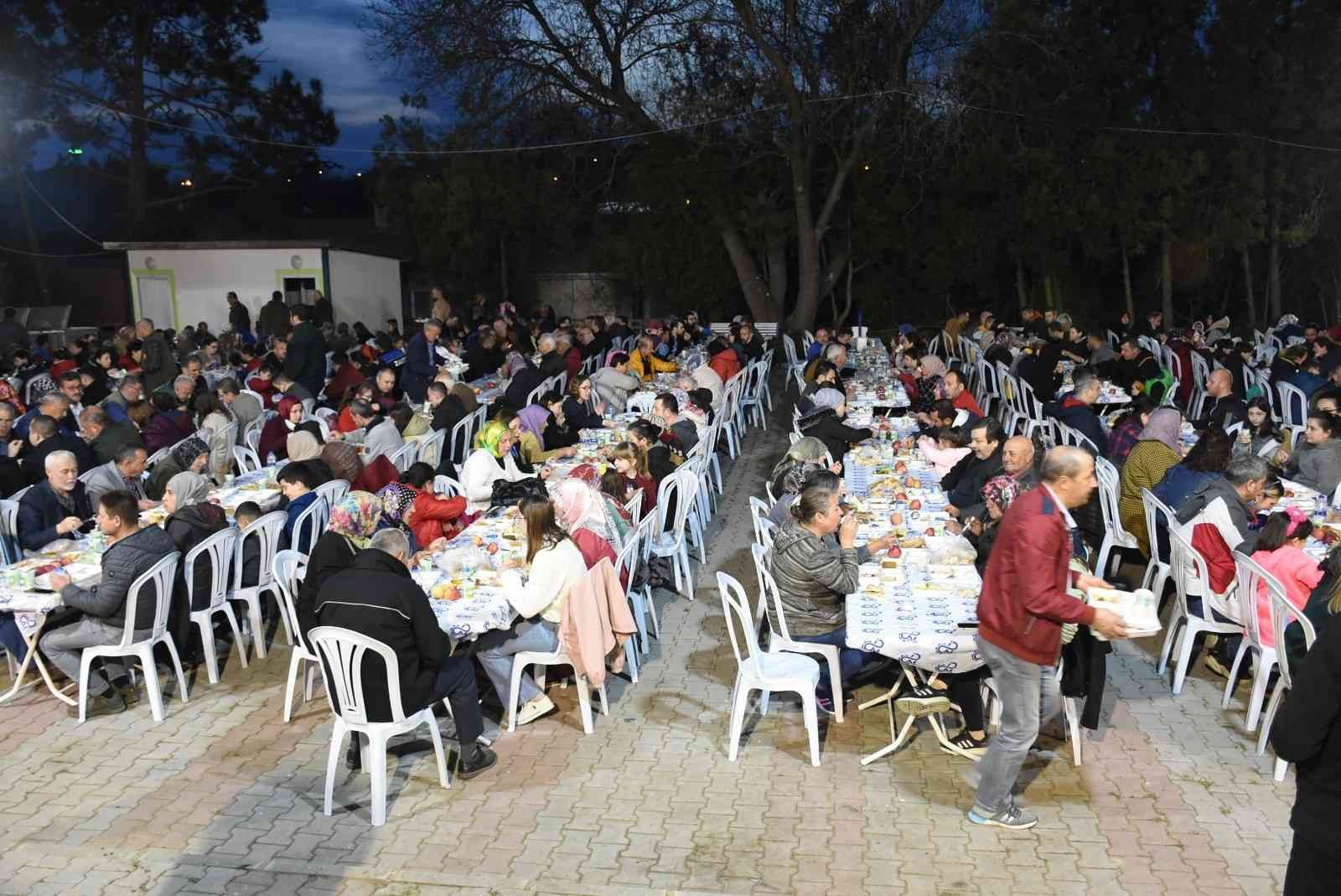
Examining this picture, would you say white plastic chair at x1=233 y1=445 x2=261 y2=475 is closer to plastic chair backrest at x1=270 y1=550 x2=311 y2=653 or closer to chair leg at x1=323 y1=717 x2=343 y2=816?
plastic chair backrest at x1=270 y1=550 x2=311 y2=653

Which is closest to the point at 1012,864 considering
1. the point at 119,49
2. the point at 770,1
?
the point at 770,1

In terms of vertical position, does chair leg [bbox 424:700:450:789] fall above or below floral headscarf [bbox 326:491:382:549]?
below

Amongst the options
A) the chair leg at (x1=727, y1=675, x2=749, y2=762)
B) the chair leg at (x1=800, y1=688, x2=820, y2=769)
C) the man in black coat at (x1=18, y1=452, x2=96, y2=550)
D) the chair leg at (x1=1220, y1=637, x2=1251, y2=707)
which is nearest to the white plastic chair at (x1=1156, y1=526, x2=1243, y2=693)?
the chair leg at (x1=1220, y1=637, x2=1251, y2=707)

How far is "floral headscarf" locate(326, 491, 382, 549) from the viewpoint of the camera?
226 inches

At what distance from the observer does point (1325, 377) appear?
39.8ft

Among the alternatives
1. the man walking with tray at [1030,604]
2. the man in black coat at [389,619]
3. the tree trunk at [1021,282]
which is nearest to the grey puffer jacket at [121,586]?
the man in black coat at [389,619]

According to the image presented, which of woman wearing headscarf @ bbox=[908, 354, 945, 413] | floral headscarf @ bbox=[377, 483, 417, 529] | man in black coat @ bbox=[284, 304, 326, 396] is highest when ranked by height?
man in black coat @ bbox=[284, 304, 326, 396]

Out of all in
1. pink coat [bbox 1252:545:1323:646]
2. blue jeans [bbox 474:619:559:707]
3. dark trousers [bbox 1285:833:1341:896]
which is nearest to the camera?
dark trousers [bbox 1285:833:1341:896]

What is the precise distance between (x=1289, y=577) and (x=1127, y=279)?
60.1 feet

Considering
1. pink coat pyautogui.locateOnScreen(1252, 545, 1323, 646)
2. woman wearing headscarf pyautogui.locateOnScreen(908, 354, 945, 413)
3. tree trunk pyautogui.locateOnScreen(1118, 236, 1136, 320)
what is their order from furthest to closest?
tree trunk pyautogui.locateOnScreen(1118, 236, 1136, 320) → woman wearing headscarf pyautogui.locateOnScreen(908, 354, 945, 413) → pink coat pyautogui.locateOnScreen(1252, 545, 1323, 646)

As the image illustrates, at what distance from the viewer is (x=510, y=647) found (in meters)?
5.90

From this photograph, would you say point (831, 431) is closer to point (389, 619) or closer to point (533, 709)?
point (533, 709)

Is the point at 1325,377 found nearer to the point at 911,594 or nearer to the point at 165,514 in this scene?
the point at 911,594

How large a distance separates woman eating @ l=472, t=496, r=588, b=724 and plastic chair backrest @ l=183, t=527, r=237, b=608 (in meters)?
1.71
